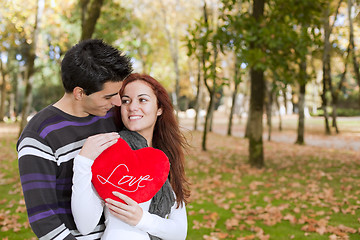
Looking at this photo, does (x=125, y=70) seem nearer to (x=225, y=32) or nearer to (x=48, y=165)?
(x=48, y=165)

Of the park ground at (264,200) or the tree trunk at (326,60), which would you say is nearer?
the park ground at (264,200)

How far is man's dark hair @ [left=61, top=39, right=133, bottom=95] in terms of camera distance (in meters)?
1.68

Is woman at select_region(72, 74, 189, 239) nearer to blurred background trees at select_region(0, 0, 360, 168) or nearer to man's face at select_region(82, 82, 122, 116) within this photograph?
man's face at select_region(82, 82, 122, 116)

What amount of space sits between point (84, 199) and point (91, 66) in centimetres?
65

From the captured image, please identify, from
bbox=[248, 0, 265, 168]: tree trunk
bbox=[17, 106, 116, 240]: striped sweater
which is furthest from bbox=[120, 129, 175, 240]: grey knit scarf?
bbox=[248, 0, 265, 168]: tree trunk

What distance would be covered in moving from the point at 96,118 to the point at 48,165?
1.39 ft

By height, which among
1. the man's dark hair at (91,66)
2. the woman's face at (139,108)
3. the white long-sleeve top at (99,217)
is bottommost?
the white long-sleeve top at (99,217)

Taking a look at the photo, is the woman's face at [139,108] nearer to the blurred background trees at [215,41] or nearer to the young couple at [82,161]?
the young couple at [82,161]

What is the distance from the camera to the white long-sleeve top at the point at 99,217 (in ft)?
5.18

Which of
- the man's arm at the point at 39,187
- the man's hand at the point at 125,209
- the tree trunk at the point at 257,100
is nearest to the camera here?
the man's arm at the point at 39,187

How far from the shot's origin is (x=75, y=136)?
68.5 inches

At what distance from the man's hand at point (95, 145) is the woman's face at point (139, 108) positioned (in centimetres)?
37

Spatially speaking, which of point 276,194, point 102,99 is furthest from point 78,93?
point 276,194

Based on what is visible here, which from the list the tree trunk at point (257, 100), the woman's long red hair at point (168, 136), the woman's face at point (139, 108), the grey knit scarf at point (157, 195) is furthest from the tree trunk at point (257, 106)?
the grey knit scarf at point (157, 195)
